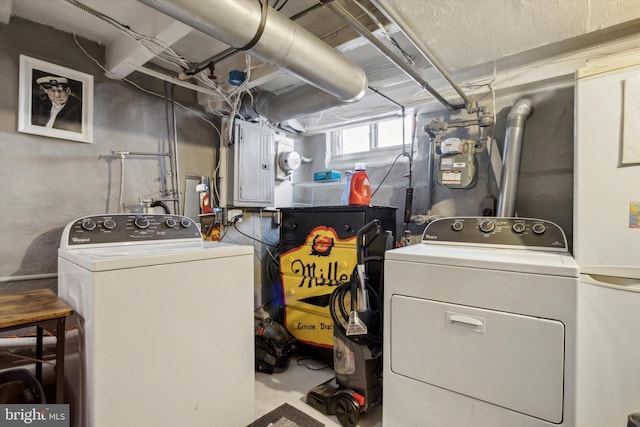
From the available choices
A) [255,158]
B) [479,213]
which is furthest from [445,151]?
[255,158]

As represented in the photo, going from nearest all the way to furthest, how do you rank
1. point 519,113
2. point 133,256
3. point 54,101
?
point 133,256, point 54,101, point 519,113

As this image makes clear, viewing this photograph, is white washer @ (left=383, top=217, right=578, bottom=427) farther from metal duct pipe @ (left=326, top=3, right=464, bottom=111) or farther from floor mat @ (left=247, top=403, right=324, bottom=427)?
metal duct pipe @ (left=326, top=3, right=464, bottom=111)

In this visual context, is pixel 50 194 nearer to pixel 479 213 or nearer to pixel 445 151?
pixel 445 151

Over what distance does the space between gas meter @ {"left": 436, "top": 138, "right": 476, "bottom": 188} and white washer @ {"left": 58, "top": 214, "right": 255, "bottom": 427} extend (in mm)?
1575

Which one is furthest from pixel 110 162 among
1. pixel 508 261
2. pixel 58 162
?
pixel 508 261

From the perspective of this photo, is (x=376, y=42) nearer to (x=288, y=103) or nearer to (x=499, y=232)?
(x=288, y=103)

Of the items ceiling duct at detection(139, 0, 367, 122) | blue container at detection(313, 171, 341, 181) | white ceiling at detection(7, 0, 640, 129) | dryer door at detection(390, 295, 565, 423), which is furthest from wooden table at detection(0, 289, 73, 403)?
blue container at detection(313, 171, 341, 181)

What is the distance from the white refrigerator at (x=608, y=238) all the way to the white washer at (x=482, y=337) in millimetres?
88

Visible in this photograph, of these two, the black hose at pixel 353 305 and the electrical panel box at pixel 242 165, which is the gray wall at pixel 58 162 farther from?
the black hose at pixel 353 305

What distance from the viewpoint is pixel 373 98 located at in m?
2.66

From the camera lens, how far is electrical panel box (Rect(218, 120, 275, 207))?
2.52 m

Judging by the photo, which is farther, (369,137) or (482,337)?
(369,137)

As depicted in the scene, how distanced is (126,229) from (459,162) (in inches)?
88.6

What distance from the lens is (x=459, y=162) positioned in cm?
221
